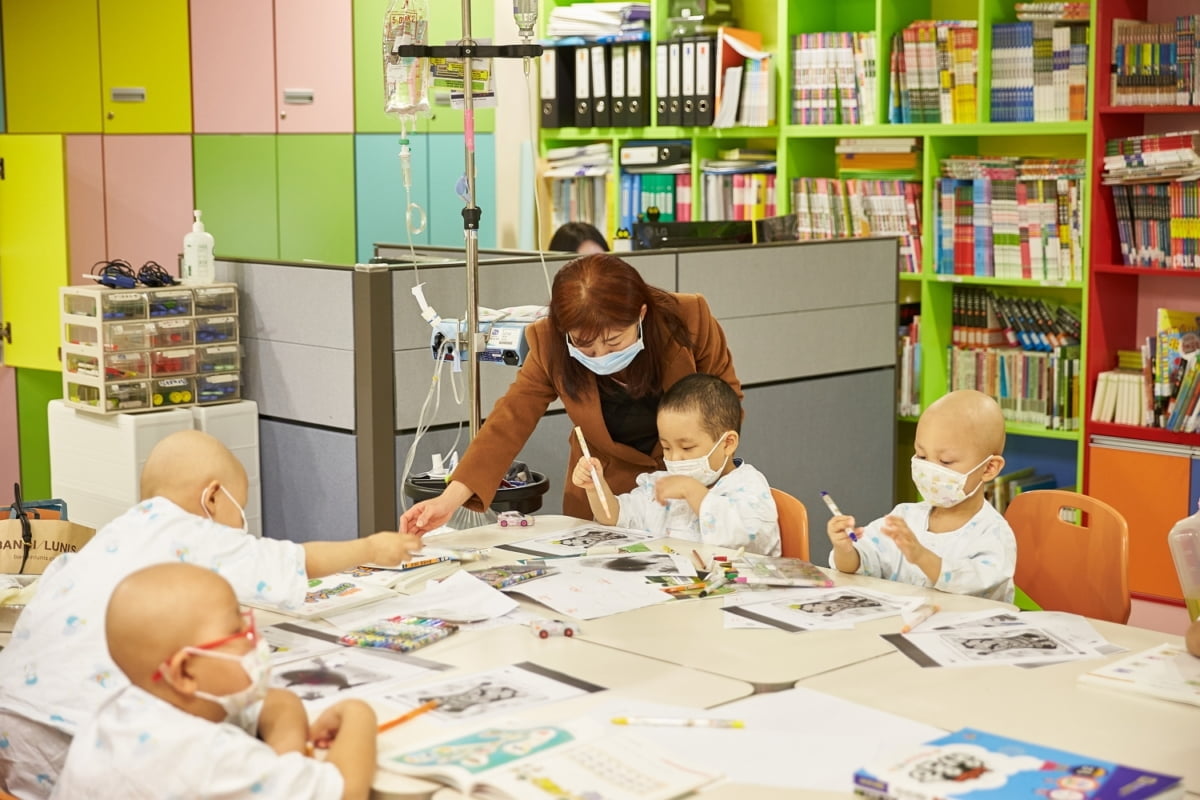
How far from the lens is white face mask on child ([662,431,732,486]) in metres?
2.85

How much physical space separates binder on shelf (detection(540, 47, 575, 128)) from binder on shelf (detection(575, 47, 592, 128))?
0.17ft

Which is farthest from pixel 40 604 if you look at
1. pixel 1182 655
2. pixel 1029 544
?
pixel 1029 544

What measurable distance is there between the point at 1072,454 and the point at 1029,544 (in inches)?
106

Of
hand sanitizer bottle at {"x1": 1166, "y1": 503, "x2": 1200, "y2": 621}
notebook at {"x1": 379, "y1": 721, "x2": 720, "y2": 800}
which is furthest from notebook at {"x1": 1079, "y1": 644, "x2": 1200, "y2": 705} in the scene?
notebook at {"x1": 379, "y1": 721, "x2": 720, "y2": 800}

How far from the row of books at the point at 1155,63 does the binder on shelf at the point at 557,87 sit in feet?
7.61

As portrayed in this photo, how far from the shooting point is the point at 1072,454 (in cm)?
534

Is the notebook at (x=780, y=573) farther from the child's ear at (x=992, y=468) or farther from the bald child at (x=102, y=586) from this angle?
the bald child at (x=102, y=586)

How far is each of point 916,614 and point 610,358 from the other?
967mm

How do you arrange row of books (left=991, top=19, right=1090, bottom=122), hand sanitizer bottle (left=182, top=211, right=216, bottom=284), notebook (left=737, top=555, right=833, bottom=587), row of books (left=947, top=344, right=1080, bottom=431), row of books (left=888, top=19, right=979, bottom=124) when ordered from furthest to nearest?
row of books (left=888, top=19, right=979, bottom=124) < row of books (left=947, top=344, right=1080, bottom=431) < row of books (left=991, top=19, right=1090, bottom=122) < hand sanitizer bottle (left=182, top=211, right=216, bottom=284) < notebook (left=737, top=555, right=833, bottom=587)

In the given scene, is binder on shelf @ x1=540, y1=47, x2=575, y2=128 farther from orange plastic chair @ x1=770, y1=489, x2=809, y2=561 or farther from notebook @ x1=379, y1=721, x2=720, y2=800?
notebook @ x1=379, y1=721, x2=720, y2=800

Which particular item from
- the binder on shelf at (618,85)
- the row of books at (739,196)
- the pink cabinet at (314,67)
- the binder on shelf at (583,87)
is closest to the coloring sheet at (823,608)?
the row of books at (739,196)

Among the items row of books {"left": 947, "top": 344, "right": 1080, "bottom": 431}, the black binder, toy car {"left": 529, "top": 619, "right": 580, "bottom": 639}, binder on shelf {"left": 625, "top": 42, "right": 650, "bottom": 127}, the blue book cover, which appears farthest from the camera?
the black binder

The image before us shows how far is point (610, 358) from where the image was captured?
2980 millimetres

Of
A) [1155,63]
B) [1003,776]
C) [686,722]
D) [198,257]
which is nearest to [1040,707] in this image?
[1003,776]
